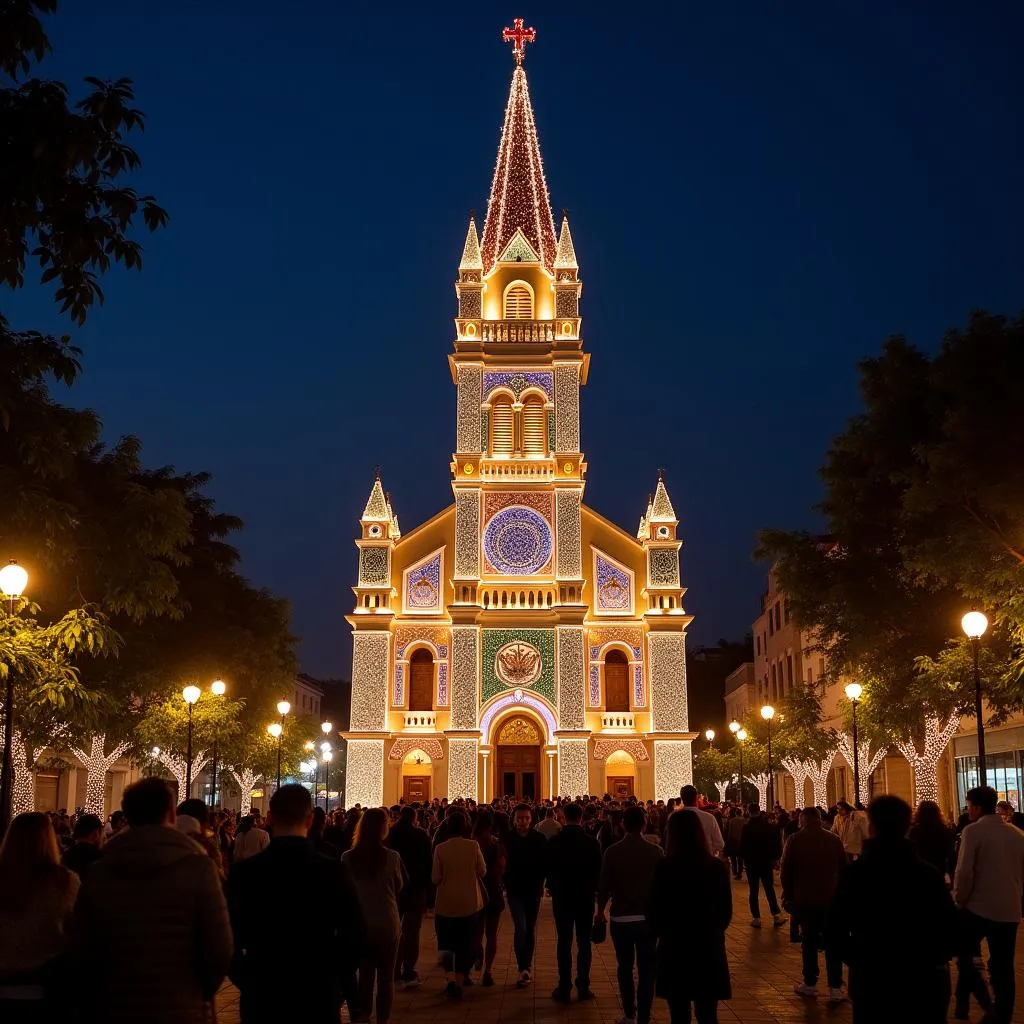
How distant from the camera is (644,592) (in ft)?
156

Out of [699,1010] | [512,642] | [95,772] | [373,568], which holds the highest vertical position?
[373,568]

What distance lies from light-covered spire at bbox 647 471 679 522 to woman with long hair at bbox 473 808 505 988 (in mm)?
34009

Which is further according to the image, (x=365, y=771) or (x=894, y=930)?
(x=365, y=771)

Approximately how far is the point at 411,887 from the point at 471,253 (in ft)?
135

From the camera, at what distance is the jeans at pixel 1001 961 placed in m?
9.81

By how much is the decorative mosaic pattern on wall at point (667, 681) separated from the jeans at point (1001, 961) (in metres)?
35.8

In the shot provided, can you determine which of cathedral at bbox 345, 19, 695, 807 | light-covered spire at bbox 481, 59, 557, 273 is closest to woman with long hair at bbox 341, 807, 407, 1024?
cathedral at bbox 345, 19, 695, 807

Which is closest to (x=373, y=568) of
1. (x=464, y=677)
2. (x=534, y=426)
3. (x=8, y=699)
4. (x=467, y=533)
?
(x=467, y=533)

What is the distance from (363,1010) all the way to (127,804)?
5288 millimetres

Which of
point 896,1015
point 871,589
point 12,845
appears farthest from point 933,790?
point 12,845

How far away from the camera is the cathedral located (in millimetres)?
45344

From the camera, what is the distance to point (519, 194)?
176ft

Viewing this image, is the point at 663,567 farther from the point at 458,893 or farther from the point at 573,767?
the point at 458,893

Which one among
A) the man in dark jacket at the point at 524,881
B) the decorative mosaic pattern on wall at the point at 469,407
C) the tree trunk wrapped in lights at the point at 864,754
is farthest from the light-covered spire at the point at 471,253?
the man in dark jacket at the point at 524,881
